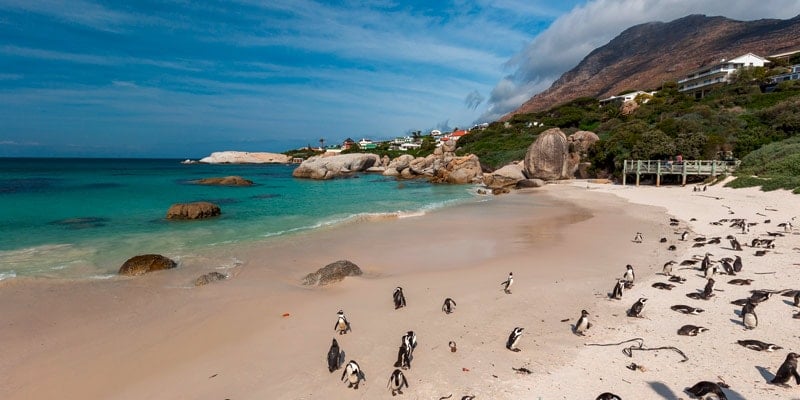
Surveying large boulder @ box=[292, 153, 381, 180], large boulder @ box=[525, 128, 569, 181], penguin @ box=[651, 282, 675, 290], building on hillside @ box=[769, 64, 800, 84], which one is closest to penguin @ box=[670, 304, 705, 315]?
penguin @ box=[651, 282, 675, 290]

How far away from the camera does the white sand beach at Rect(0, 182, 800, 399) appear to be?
5926 mm

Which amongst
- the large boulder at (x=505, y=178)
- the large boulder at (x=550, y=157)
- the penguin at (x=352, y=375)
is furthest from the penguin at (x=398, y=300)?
the large boulder at (x=550, y=157)

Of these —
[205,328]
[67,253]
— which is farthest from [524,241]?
[67,253]

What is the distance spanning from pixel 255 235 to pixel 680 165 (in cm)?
3082

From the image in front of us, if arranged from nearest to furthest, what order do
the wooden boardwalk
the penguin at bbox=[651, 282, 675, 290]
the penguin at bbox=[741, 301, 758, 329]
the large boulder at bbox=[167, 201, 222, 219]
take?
the penguin at bbox=[741, 301, 758, 329]
the penguin at bbox=[651, 282, 675, 290]
the large boulder at bbox=[167, 201, 222, 219]
the wooden boardwalk

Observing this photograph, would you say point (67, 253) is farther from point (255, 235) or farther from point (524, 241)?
point (524, 241)

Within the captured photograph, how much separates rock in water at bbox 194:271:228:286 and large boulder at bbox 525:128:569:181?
120 feet

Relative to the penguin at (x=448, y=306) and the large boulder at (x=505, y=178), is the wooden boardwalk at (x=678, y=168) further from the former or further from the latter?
the penguin at (x=448, y=306)

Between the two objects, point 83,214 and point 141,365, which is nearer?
point 141,365

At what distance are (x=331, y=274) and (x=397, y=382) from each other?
5544 mm

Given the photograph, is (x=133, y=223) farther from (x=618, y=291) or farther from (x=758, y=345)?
(x=758, y=345)

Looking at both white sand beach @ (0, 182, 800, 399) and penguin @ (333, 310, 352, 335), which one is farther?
penguin @ (333, 310, 352, 335)

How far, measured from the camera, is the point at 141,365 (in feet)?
22.4

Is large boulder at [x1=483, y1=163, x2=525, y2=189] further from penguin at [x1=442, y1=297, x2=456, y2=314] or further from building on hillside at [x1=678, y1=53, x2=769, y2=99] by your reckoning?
building on hillside at [x1=678, y1=53, x2=769, y2=99]
